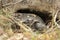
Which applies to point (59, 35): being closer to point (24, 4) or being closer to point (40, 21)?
point (40, 21)

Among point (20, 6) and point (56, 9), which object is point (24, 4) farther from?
point (56, 9)

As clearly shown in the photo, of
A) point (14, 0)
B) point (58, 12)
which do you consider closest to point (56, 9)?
point (58, 12)

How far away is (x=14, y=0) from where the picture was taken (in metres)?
5.33

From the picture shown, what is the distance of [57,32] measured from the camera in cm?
436

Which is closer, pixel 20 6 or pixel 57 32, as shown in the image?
pixel 57 32

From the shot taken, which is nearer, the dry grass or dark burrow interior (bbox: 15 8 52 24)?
the dry grass

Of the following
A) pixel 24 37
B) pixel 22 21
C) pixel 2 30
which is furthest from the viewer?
pixel 22 21

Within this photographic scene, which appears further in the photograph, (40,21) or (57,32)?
(40,21)

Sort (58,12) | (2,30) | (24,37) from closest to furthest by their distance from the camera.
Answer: (24,37)
(2,30)
(58,12)

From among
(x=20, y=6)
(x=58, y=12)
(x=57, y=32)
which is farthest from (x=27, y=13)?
(x=57, y=32)

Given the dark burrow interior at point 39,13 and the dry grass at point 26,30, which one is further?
the dark burrow interior at point 39,13

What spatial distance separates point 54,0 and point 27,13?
753 millimetres

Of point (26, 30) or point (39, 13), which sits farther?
point (39, 13)

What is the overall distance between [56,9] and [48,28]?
2.58 ft
